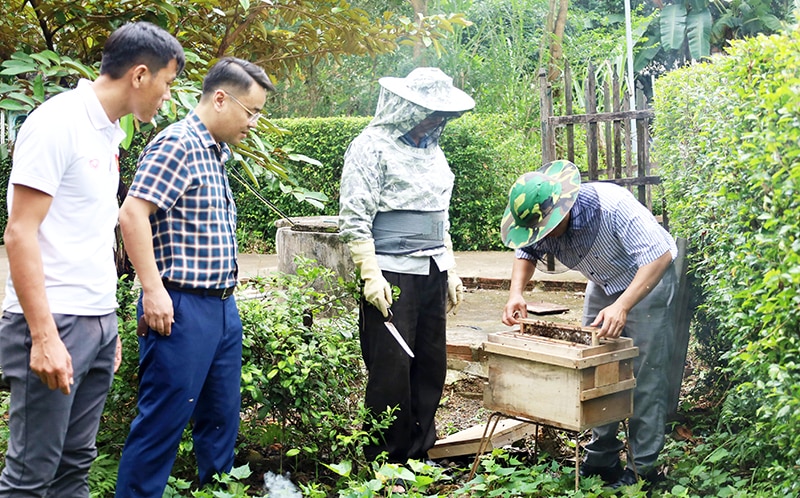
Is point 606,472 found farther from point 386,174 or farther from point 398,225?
point 386,174

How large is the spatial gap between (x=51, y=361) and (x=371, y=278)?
6.08 feet

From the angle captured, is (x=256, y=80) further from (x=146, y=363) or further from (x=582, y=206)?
(x=582, y=206)

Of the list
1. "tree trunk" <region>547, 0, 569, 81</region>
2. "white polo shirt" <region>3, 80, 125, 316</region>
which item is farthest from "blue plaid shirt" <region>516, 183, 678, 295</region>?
"tree trunk" <region>547, 0, 569, 81</region>

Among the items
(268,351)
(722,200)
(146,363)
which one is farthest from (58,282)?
(722,200)

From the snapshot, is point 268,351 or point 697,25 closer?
point 268,351

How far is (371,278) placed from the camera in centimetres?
419

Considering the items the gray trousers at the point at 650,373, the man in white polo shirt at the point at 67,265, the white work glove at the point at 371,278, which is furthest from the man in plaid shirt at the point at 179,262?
the gray trousers at the point at 650,373

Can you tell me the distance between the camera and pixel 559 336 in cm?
402

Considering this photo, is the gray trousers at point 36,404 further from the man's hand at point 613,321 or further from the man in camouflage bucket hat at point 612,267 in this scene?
the man's hand at point 613,321

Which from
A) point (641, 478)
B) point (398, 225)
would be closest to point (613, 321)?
point (641, 478)

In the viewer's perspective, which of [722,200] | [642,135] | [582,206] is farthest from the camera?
[642,135]

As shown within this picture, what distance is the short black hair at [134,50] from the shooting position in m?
2.85

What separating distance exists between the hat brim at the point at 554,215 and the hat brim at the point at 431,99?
0.59m

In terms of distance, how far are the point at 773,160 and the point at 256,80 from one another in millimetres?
2075
